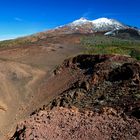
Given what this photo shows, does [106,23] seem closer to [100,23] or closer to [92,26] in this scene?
[100,23]

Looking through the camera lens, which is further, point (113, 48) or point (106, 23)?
point (106, 23)

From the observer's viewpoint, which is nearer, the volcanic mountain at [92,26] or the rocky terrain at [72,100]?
the rocky terrain at [72,100]

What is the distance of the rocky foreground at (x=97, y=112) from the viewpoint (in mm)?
15977

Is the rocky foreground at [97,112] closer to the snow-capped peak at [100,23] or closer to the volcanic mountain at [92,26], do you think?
the volcanic mountain at [92,26]

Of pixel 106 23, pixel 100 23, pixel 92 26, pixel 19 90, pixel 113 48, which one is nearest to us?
pixel 19 90

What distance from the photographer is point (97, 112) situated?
18109 mm

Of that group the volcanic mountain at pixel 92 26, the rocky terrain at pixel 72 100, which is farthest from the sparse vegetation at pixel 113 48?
the volcanic mountain at pixel 92 26

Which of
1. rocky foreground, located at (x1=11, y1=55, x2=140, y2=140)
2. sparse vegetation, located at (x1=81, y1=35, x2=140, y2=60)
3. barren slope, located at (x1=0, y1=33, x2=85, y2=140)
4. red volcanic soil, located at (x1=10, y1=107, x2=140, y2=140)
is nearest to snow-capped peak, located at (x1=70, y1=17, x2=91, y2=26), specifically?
sparse vegetation, located at (x1=81, y1=35, x2=140, y2=60)

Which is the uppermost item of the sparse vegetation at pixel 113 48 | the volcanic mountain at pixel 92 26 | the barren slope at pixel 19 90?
the volcanic mountain at pixel 92 26

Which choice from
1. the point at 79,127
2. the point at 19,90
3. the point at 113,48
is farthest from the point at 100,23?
the point at 79,127

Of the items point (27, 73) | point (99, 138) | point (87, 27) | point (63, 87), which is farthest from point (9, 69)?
point (87, 27)

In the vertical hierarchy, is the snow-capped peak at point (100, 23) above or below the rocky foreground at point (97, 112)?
above

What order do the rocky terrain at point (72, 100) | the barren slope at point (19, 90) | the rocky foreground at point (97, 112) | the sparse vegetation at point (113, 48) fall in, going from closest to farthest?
the rocky foreground at point (97, 112)
the rocky terrain at point (72, 100)
the barren slope at point (19, 90)
the sparse vegetation at point (113, 48)

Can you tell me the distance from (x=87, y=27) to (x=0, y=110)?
291 feet
